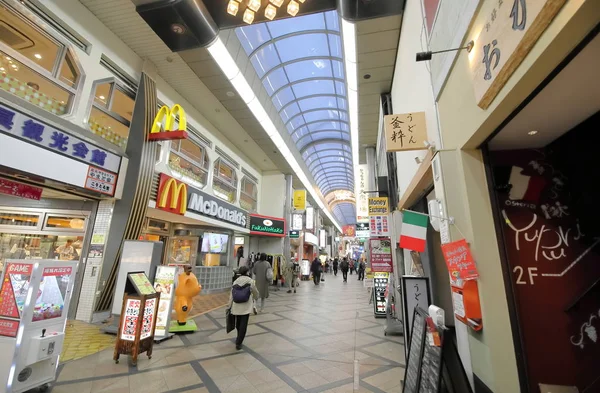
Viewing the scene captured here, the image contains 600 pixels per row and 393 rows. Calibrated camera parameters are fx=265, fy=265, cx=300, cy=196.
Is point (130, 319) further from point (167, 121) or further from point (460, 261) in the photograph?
point (167, 121)

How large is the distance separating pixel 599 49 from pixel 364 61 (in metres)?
4.92

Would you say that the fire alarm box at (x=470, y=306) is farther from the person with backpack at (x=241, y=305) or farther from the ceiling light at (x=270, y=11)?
Result: the ceiling light at (x=270, y=11)

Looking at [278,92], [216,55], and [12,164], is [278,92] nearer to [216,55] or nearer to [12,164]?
[216,55]

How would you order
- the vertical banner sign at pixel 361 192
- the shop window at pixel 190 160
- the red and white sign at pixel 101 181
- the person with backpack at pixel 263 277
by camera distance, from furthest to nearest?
1. the vertical banner sign at pixel 361 192
2. the shop window at pixel 190 160
3. the person with backpack at pixel 263 277
4. the red and white sign at pixel 101 181

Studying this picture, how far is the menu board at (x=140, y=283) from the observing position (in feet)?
12.3

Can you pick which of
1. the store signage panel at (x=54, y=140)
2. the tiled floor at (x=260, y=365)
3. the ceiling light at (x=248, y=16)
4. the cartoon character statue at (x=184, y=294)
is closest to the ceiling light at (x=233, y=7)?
the ceiling light at (x=248, y=16)

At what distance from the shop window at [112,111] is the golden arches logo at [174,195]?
134 cm

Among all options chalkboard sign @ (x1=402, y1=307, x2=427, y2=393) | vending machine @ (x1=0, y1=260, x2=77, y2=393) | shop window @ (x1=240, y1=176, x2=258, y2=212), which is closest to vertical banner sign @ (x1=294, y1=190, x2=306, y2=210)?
shop window @ (x1=240, y1=176, x2=258, y2=212)

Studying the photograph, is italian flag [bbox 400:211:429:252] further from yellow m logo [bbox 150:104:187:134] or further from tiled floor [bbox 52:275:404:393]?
yellow m logo [bbox 150:104:187:134]

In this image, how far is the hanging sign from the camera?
23.8 feet

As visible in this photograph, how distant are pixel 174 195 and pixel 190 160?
1.97 metres

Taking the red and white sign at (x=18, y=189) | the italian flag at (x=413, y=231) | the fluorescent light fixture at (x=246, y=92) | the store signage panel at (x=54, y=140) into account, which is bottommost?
the italian flag at (x=413, y=231)

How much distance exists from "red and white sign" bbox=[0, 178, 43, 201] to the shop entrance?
6.63 metres

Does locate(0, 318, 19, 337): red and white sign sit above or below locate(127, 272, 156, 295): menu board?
below
